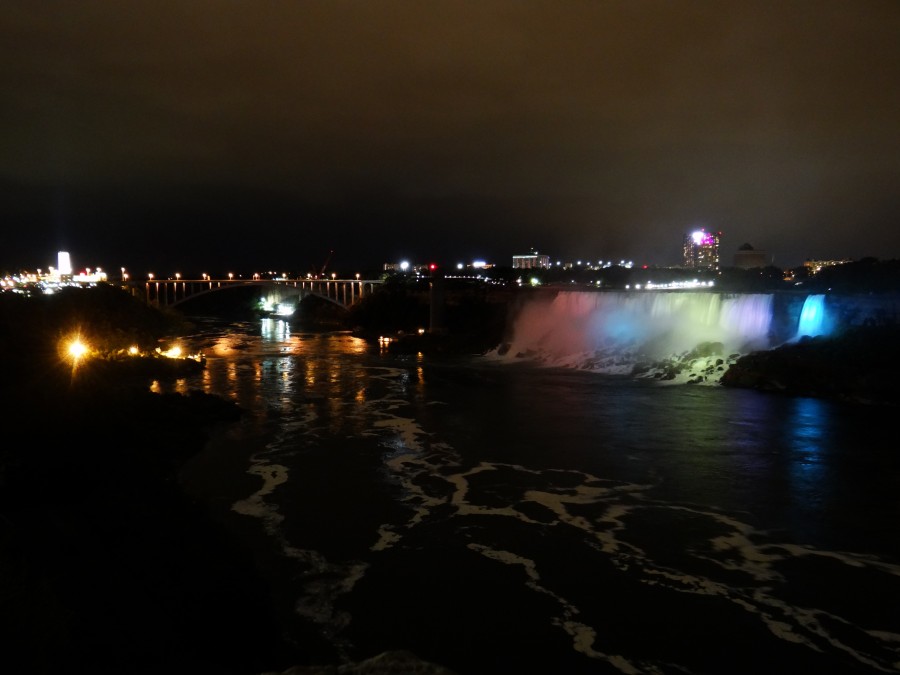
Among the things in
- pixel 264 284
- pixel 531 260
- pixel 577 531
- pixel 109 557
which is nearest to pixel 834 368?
pixel 577 531

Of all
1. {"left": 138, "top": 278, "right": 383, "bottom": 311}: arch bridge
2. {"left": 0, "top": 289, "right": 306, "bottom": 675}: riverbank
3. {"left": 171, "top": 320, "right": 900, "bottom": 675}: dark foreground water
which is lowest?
{"left": 171, "top": 320, "right": 900, "bottom": 675}: dark foreground water

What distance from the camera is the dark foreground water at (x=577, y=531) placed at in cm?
655

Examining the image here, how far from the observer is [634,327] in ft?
103

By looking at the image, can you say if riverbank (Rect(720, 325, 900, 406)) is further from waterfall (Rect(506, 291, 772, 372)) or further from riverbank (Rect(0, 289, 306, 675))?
riverbank (Rect(0, 289, 306, 675))

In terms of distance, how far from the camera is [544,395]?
2161 centimetres

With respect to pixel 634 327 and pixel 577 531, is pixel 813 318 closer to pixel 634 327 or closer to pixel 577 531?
pixel 634 327

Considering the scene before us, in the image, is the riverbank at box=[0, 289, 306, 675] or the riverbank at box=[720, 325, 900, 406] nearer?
the riverbank at box=[0, 289, 306, 675]

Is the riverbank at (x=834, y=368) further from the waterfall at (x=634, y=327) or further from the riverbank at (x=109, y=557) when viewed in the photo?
the riverbank at (x=109, y=557)

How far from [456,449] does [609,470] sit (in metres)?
3.31

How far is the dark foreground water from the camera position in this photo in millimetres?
6547

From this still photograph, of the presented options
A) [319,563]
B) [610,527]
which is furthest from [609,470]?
[319,563]

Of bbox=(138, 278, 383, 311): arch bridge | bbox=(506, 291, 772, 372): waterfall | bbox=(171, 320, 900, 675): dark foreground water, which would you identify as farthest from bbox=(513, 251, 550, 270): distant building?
bbox=(171, 320, 900, 675): dark foreground water

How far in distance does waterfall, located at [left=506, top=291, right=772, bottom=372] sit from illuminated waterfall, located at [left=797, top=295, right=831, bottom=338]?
109 cm

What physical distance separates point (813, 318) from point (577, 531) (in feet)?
63.1
